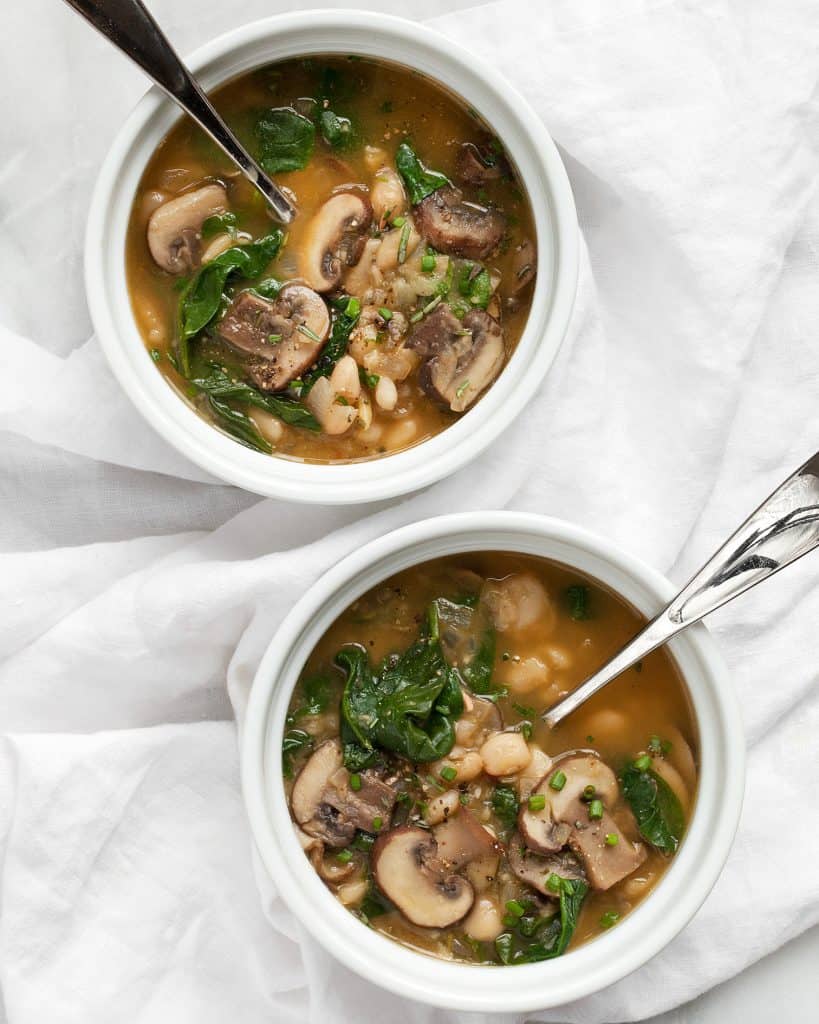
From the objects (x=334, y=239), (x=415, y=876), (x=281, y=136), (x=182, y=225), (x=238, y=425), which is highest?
(x=281, y=136)

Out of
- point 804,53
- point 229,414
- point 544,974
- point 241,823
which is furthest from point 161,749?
point 804,53

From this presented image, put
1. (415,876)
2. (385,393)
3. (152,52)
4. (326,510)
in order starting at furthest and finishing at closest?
(326,510) → (385,393) → (415,876) → (152,52)

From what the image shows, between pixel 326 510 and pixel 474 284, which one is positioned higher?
pixel 474 284

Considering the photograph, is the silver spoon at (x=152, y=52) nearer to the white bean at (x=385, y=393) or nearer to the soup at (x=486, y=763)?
the white bean at (x=385, y=393)

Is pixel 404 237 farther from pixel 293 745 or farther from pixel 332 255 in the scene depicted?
pixel 293 745

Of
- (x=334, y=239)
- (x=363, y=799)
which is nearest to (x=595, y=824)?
(x=363, y=799)

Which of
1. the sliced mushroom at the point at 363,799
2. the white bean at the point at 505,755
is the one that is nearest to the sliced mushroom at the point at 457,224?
the white bean at the point at 505,755

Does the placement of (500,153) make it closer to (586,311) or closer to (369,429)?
→ (586,311)
